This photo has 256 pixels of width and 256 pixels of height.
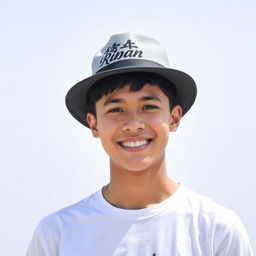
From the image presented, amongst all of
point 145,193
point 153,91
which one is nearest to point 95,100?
point 153,91

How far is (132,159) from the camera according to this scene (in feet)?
14.9

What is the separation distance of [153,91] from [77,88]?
676mm

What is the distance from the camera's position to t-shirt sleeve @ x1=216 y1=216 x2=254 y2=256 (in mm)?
4438

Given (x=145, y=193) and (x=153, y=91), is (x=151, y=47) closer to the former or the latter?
(x=153, y=91)

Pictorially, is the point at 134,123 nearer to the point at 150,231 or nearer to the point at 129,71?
the point at 129,71

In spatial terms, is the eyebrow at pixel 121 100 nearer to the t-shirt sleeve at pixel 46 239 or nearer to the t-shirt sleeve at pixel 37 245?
the t-shirt sleeve at pixel 46 239

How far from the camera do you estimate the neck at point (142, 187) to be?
4730 mm

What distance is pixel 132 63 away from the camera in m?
4.66

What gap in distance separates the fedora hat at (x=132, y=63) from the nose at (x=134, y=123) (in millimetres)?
383

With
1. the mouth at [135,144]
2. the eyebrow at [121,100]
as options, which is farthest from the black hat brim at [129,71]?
the mouth at [135,144]

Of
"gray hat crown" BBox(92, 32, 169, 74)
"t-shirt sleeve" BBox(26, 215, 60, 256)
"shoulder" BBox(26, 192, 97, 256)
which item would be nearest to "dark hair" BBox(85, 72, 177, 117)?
"gray hat crown" BBox(92, 32, 169, 74)

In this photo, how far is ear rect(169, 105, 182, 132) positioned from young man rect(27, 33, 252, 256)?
0.05 feet

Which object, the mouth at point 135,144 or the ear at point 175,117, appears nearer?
the mouth at point 135,144

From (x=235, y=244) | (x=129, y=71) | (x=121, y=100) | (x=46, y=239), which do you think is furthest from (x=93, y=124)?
(x=235, y=244)
